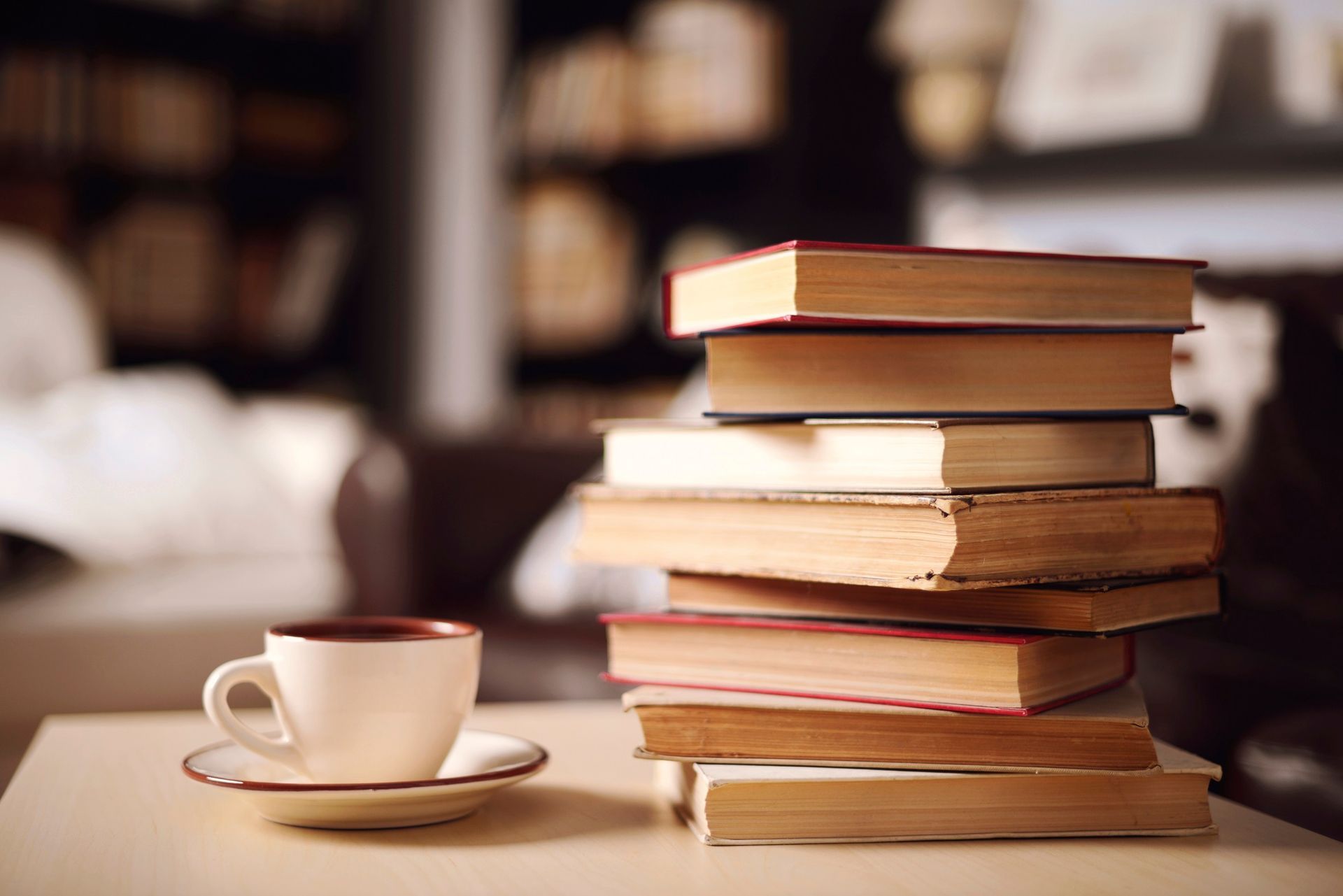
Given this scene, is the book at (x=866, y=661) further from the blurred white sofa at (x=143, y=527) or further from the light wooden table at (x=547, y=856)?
the blurred white sofa at (x=143, y=527)

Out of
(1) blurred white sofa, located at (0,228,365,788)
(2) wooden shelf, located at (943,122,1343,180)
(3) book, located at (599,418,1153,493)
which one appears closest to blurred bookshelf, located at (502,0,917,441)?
(2) wooden shelf, located at (943,122,1343,180)

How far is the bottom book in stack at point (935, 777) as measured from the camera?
645 millimetres

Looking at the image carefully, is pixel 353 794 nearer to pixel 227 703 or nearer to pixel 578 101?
pixel 227 703

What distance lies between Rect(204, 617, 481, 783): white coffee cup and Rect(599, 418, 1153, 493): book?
164mm

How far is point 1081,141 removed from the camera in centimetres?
258

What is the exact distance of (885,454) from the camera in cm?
65

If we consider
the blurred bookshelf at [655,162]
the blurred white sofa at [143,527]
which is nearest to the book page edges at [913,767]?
the blurred white sofa at [143,527]

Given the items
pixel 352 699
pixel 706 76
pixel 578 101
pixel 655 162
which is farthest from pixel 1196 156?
pixel 352 699

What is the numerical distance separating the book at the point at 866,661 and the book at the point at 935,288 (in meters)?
0.16

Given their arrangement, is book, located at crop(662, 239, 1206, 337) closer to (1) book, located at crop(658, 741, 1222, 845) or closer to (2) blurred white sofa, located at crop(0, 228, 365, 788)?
(1) book, located at crop(658, 741, 1222, 845)

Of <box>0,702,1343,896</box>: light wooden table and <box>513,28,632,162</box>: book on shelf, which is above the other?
<box>513,28,632,162</box>: book on shelf

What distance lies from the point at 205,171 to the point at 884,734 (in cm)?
329

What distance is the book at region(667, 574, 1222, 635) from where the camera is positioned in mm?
653

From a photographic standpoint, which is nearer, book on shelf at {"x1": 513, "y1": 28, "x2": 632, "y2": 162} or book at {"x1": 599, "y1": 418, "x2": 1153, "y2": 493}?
book at {"x1": 599, "y1": 418, "x2": 1153, "y2": 493}
